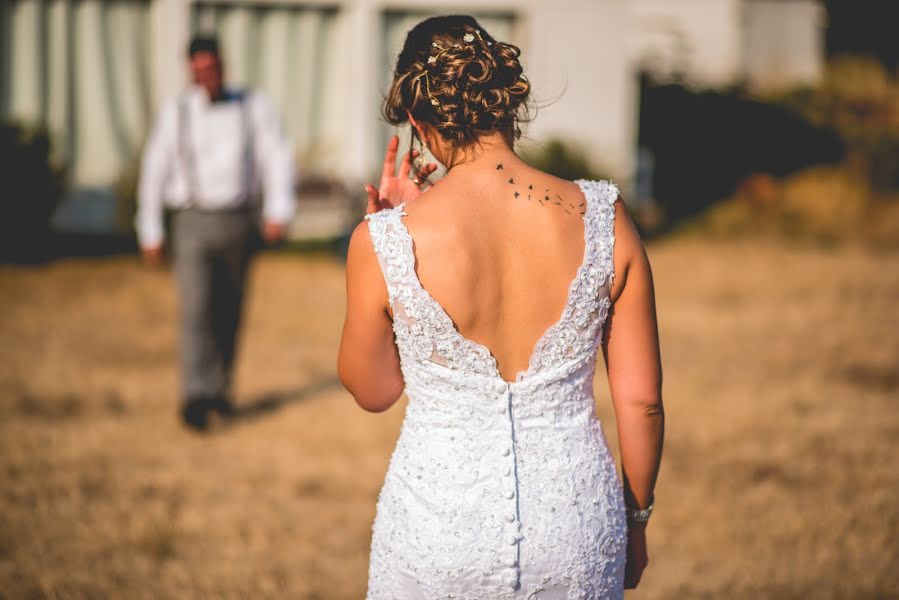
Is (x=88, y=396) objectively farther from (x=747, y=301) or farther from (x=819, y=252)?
(x=819, y=252)

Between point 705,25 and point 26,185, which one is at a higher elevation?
point 705,25

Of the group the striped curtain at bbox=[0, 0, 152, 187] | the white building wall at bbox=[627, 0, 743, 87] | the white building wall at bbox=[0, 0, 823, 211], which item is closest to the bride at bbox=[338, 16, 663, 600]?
the white building wall at bbox=[0, 0, 823, 211]

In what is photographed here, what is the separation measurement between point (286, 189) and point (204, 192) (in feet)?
1.76

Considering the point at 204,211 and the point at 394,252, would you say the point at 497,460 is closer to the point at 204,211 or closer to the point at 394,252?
the point at 394,252

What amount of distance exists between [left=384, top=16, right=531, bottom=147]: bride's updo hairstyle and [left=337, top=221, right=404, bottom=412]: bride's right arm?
10.6 inches

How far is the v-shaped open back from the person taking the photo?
1.93 m

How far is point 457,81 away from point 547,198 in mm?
297

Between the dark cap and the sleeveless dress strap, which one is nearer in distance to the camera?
the sleeveless dress strap

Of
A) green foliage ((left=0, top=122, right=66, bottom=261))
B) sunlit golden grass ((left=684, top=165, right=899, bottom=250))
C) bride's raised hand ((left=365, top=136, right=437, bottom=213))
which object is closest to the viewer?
bride's raised hand ((left=365, top=136, right=437, bottom=213))

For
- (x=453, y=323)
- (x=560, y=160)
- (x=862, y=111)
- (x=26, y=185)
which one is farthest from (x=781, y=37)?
(x=453, y=323)

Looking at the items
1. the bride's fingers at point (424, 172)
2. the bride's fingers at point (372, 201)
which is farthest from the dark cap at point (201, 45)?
the bride's fingers at point (372, 201)

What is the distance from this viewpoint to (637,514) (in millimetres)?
2275

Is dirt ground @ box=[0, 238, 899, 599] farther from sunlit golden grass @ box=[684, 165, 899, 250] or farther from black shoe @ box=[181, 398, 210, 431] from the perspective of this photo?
sunlit golden grass @ box=[684, 165, 899, 250]

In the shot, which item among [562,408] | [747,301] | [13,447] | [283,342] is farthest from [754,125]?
[562,408]
